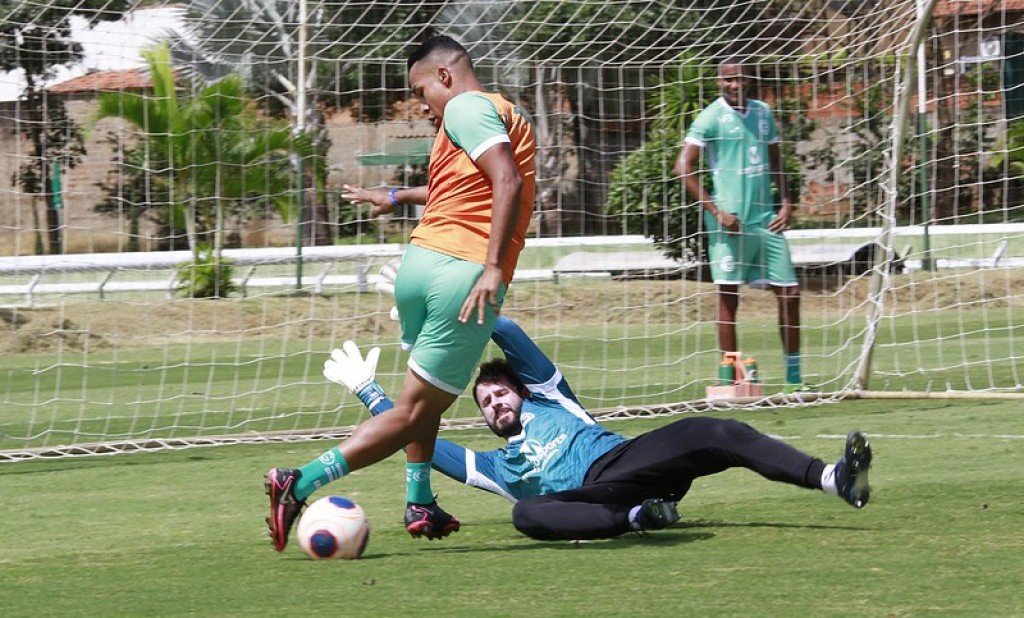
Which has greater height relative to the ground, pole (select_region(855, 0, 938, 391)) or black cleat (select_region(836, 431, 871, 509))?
pole (select_region(855, 0, 938, 391))

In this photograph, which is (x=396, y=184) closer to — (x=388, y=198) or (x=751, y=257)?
(x=751, y=257)

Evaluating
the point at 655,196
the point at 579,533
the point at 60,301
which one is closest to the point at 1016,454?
the point at 579,533

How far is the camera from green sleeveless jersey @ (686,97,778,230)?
10672 mm

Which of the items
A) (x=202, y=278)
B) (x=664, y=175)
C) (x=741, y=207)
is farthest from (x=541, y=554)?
(x=202, y=278)

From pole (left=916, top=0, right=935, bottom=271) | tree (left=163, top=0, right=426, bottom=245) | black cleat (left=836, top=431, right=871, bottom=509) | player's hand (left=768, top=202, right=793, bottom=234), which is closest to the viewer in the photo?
black cleat (left=836, top=431, right=871, bottom=509)

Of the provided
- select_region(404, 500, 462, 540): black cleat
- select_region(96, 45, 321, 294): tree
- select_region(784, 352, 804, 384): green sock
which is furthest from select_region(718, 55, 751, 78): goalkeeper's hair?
select_region(404, 500, 462, 540): black cleat

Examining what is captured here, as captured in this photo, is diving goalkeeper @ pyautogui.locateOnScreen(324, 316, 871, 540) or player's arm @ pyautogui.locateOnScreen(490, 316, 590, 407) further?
player's arm @ pyautogui.locateOnScreen(490, 316, 590, 407)

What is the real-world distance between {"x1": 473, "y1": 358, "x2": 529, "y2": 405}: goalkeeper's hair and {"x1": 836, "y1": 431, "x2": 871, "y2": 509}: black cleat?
4.53 ft

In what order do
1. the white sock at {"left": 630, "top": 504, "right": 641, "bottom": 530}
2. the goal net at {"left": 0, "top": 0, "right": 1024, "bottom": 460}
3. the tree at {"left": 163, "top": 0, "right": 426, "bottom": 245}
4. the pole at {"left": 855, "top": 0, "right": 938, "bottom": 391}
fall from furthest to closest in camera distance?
the tree at {"left": 163, "top": 0, "right": 426, "bottom": 245}, the goal net at {"left": 0, "top": 0, "right": 1024, "bottom": 460}, the pole at {"left": 855, "top": 0, "right": 938, "bottom": 391}, the white sock at {"left": 630, "top": 504, "right": 641, "bottom": 530}

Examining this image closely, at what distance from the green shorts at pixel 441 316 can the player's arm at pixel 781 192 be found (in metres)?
5.31

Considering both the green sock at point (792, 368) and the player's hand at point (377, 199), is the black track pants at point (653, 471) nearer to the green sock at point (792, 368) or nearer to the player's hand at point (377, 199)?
the player's hand at point (377, 199)

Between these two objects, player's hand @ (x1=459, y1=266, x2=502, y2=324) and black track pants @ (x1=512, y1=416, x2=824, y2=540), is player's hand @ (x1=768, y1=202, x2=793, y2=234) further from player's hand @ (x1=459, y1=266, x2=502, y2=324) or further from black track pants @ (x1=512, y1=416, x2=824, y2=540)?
player's hand @ (x1=459, y1=266, x2=502, y2=324)

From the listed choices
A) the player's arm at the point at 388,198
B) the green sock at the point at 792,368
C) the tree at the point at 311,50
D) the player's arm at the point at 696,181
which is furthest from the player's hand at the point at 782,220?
the player's arm at the point at 388,198

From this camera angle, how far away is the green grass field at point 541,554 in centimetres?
449
